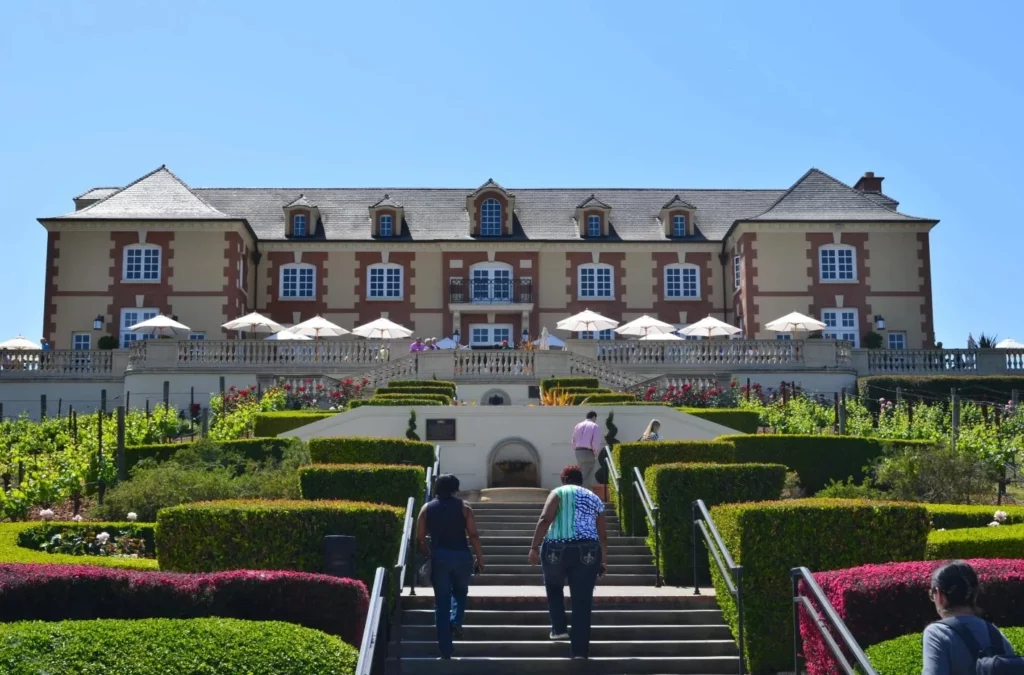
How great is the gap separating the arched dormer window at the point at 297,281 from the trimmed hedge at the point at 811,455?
84.5 ft

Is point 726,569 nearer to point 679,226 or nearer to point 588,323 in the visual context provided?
point 588,323

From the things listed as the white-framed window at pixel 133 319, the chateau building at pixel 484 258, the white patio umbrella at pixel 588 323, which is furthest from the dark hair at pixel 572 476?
the white-framed window at pixel 133 319

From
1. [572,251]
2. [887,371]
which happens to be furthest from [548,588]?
[572,251]

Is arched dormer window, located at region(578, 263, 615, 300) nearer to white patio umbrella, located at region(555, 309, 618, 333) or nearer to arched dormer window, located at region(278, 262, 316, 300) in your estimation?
white patio umbrella, located at region(555, 309, 618, 333)

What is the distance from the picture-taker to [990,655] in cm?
623

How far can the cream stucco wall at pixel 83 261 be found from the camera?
42.1m

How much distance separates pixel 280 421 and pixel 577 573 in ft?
49.4

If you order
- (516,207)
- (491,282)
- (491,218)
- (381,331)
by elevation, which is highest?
(516,207)

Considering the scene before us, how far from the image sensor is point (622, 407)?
23.9 m

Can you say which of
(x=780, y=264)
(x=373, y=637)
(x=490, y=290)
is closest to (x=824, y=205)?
(x=780, y=264)

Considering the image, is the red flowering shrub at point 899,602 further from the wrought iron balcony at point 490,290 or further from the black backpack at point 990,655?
the wrought iron balcony at point 490,290

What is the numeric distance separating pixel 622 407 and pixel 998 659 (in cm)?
1784

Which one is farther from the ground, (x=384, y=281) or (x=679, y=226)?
(x=679, y=226)

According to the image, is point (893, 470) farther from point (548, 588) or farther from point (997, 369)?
point (997, 369)
